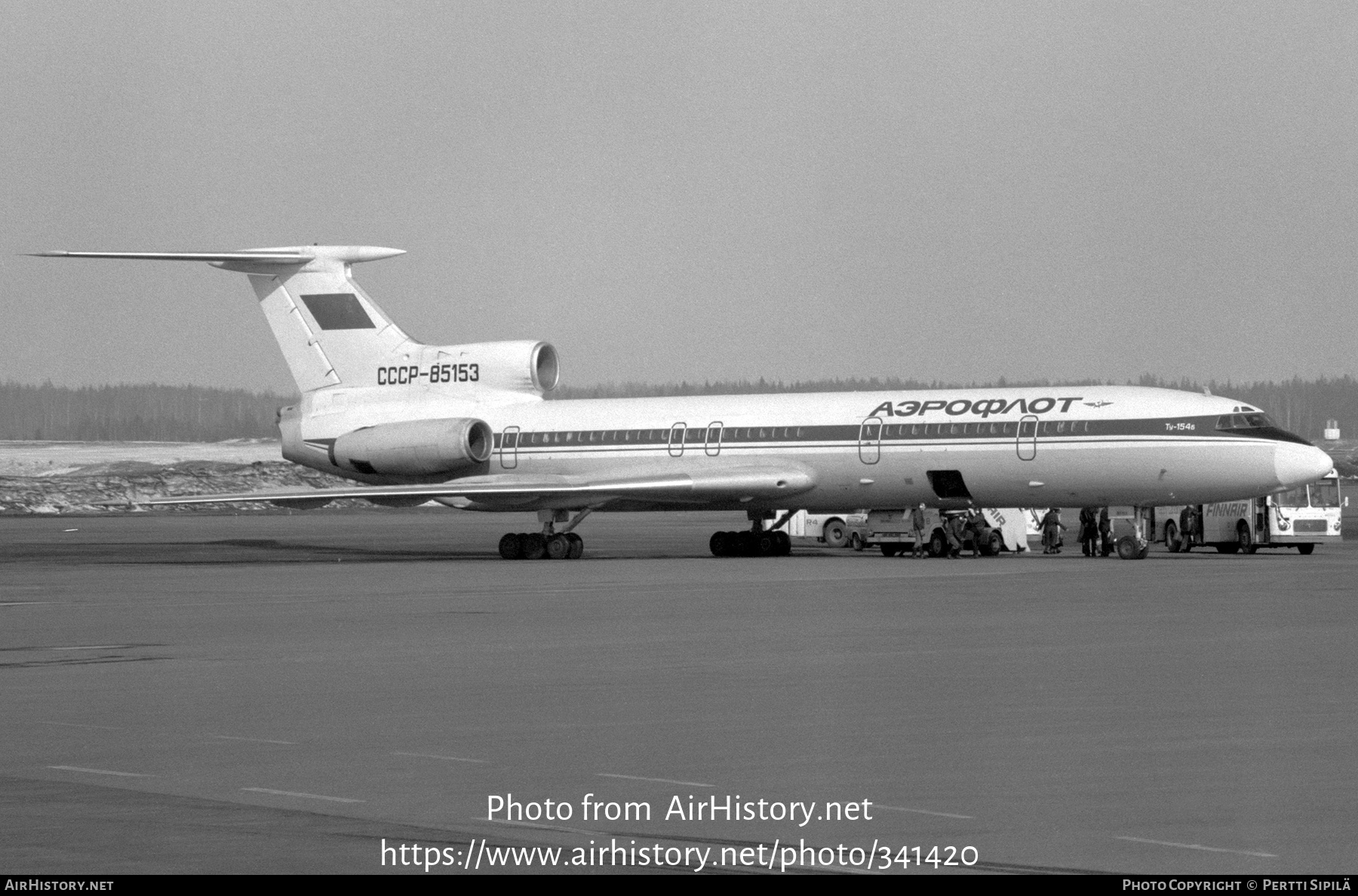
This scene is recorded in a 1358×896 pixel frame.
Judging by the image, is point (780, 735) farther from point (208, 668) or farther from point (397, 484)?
point (397, 484)

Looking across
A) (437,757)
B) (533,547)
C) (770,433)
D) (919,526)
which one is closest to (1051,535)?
(919,526)

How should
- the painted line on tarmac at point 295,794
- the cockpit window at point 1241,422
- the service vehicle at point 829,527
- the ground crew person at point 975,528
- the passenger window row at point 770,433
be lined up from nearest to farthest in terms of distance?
the painted line on tarmac at point 295,794
the cockpit window at point 1241,422
the passenger window row at point 770,433
the ground crew person at point 975,528
the service vehicle at point 829,527

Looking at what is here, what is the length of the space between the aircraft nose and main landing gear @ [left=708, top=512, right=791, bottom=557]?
10331 millimetres

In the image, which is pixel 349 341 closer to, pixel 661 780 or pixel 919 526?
pixel 919 526

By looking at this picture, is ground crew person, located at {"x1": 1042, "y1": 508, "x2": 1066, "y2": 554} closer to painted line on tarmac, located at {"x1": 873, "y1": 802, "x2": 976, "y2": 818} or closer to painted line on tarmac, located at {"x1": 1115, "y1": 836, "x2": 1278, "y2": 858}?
painted line on tarmac, located at {"x1": 873, "y1": 802, "x2": 976, "y2": 818}

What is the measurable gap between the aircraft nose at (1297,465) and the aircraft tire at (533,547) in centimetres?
1434

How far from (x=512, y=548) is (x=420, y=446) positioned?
3193 mm

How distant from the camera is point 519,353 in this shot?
42031mm

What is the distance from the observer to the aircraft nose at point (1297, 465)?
34.2 metres

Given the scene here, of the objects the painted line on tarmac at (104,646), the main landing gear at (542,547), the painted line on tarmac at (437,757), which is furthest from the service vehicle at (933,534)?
the painted line on tarmac at (437,757)

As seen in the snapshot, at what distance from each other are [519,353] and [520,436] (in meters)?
2.13

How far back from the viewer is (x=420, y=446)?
40094mm

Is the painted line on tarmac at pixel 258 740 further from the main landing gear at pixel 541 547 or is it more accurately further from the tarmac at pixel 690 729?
the main landing gear at pixel 541 547
